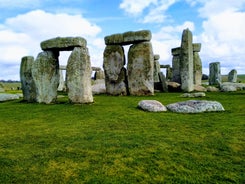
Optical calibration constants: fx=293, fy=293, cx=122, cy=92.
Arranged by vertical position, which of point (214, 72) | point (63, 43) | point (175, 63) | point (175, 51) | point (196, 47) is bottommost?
point (214, 72)

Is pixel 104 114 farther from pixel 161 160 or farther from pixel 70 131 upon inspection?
pixel 161 160

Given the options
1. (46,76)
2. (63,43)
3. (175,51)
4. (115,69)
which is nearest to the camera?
(63,43)

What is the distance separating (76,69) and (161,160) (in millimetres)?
7540

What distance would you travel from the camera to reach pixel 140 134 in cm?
722

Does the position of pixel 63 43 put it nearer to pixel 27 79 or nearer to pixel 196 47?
pixel 27 79

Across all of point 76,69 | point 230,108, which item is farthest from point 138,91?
point 230,108

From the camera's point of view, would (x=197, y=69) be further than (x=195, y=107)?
Yes

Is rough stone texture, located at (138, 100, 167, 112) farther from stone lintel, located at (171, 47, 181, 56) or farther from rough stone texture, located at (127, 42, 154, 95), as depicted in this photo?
stone lintel, located at (171, 47, 181, 56)

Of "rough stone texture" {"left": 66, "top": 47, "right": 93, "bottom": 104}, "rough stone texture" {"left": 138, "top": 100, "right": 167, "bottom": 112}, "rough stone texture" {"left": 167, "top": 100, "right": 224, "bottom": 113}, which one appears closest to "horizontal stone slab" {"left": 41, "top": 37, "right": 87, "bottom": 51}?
"rough stone texture" {"left": 66, "top": 47, "right": 93, "bottom": 104}

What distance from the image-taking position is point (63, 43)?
12508 mm

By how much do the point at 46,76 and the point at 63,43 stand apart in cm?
172

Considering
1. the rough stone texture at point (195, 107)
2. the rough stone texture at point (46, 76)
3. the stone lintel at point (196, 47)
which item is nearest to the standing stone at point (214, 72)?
the stone lintel at point (196, 47)

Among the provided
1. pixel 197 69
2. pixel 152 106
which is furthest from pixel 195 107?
pixel 197 69

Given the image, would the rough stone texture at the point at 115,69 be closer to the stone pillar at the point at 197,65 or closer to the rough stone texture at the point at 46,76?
the rough stone texture at the point at 46,76
